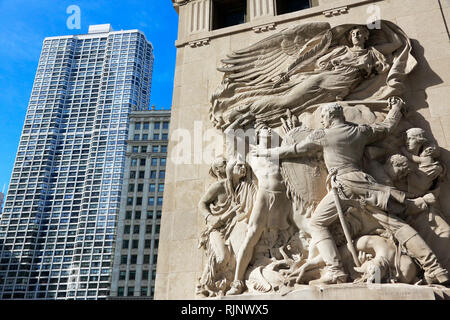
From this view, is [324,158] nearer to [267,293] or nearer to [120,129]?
[267,293]

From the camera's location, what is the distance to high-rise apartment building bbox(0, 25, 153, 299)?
3467 inches

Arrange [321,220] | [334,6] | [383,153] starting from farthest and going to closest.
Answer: [334,6] → [383,153] → [321,220]

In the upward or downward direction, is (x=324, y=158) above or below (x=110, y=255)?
below

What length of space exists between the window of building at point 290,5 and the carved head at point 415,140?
6.61 metres

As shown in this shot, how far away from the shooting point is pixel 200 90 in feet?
41.0

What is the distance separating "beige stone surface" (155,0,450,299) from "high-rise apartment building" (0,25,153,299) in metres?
79.2

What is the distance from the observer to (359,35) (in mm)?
10336

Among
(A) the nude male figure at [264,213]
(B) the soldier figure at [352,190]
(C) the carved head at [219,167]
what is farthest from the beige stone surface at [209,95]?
(A) the nude male figure at [264,213]

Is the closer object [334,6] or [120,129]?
[334,6]

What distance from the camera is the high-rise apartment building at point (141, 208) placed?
221 ft

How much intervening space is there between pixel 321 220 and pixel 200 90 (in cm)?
616

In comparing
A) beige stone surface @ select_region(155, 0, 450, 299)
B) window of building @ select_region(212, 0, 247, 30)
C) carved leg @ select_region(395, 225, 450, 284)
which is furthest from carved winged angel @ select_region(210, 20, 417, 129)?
carved leg @ select_region(395, 225, 450, 284)
